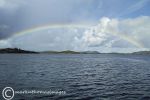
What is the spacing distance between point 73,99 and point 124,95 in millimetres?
8636

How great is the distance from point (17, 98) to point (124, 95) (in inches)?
650

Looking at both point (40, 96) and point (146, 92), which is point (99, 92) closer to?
point (146, 92)

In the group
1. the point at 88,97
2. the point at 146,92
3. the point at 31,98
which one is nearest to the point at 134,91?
the point at 146,92

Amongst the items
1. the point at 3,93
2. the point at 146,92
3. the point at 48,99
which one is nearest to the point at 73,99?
the point at 48,99

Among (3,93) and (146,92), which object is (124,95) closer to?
(146,92)

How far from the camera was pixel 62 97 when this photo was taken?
29109 millimetres

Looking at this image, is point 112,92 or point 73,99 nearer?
point 73,99

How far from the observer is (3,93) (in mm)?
30094

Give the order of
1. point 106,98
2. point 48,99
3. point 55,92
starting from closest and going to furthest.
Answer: point 48,99
point 106,98
point 55,92

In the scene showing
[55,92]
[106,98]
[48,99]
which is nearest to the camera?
[48,99]

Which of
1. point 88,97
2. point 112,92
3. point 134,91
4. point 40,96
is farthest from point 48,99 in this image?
point 134,91

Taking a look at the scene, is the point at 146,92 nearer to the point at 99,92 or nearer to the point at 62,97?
the point at 99,92

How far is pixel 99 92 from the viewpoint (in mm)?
33562

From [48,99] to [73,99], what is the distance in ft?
12.0
